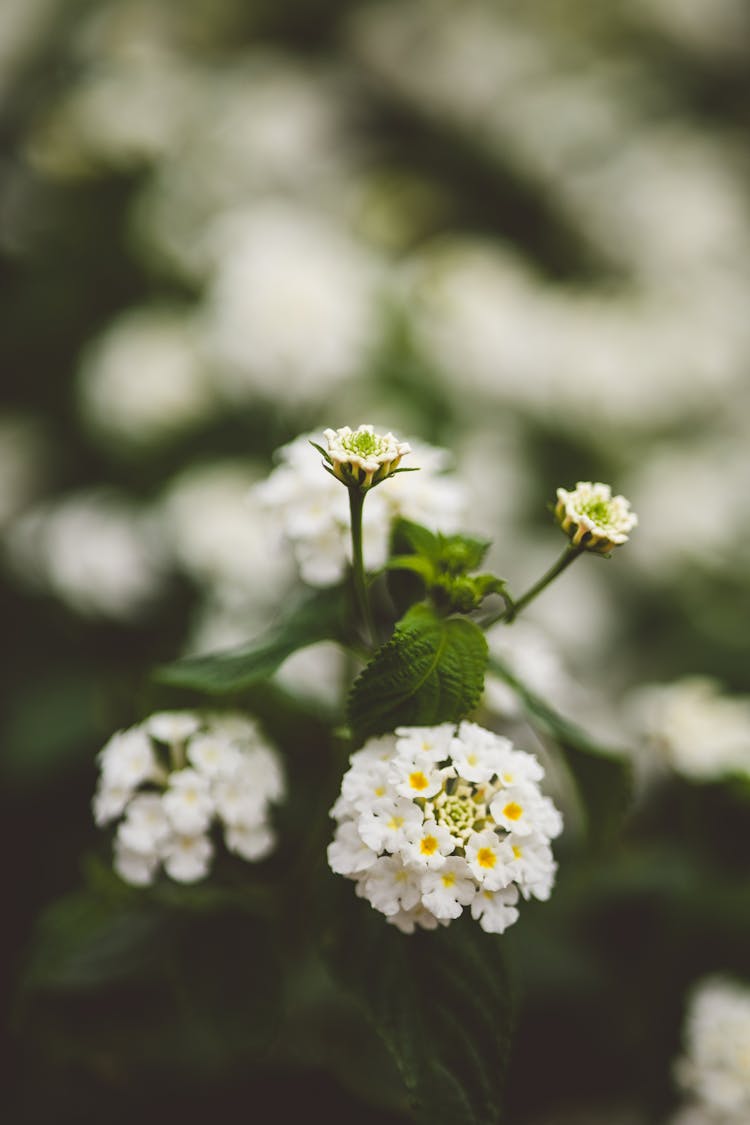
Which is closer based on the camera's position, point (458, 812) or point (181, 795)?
point (458, 812)

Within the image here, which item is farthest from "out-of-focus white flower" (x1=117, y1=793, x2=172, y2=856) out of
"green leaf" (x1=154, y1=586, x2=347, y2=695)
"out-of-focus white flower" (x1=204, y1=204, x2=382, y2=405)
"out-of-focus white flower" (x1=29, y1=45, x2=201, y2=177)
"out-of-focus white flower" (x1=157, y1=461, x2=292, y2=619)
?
"out-of-focus white flower" (x1=29, y1=45, x2=201, y2=177)

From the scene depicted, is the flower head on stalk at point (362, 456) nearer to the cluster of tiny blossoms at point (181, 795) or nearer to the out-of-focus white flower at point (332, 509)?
the out-of-focus white flower at point (332, 509)

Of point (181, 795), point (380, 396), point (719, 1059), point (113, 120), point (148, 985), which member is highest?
point (113, 120)

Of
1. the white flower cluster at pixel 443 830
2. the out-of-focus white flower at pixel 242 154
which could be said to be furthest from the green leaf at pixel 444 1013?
the out-of-focus white flower at pixel 242 154

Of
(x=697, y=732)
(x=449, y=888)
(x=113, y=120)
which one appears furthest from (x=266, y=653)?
(x=113, y=120)

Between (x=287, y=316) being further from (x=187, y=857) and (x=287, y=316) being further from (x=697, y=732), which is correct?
(x=187, y=857)

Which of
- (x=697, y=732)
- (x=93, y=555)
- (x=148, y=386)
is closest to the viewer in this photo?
(x=697, y=732)
